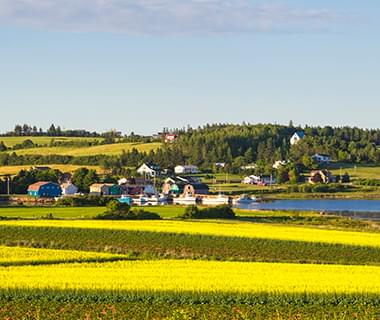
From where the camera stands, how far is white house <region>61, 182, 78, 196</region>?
112 m

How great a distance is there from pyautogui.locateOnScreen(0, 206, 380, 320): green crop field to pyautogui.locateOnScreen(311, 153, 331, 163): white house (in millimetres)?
113524

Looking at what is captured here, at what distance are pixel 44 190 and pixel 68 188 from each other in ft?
19.5

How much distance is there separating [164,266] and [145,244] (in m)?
13.0

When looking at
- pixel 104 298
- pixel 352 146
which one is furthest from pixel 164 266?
pixel 352 146

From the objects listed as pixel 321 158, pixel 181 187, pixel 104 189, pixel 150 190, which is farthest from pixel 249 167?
pixel 104 189

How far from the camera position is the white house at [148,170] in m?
144

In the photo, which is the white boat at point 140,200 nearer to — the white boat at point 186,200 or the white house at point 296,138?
the white boat at point 186,200

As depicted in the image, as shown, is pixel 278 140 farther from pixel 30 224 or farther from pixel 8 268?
pixel 8 268

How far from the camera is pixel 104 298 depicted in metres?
26.2

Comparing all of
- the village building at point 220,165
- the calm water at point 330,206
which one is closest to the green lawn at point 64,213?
the calm water at point 330,206

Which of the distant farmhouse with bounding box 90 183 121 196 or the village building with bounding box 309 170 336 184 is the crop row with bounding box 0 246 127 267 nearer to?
the distant farmhouse with bounding box 90 183 121 196

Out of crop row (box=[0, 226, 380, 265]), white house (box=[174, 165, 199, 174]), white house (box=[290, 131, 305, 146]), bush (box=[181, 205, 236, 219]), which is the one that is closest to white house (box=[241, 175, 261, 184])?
white house (box=[174, 165, 199, 174])

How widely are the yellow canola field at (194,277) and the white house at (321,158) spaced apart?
5105 inches

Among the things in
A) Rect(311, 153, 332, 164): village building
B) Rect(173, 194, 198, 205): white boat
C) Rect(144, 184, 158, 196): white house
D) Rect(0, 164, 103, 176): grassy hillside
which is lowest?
Rect(173, 194, 198, 205): white boat
